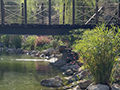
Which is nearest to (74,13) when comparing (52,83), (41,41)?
(52,83)

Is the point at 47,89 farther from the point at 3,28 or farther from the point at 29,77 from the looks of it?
the point at 3,28

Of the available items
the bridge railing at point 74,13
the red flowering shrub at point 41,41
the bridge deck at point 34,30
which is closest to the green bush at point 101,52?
the bridge railing at point 74,13

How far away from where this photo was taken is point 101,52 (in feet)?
34.1

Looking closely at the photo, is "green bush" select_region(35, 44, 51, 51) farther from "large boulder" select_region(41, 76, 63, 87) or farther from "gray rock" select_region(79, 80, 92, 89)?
"gray rock" select_region(79, 80, 92, 89)

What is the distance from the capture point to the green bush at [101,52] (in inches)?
403

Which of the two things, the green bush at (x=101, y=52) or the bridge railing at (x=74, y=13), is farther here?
the bridge railing at (x=74, y=13)

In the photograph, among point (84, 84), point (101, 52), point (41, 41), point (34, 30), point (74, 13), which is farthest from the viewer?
point (41, 41)

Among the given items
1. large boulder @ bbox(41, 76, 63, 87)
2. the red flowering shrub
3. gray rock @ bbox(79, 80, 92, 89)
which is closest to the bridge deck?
large boulder @ bbox(41, 76, 63, 87)

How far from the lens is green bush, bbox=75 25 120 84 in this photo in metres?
10.2

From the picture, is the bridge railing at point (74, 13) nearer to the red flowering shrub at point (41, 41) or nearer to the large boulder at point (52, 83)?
the red flowering shrub at point (41, 41)

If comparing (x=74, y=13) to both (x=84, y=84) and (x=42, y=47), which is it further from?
(x=42, y=47)

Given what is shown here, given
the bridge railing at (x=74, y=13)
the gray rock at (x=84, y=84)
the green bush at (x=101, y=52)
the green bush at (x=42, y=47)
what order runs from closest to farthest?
1. the green bush at (x=101, y=52)
2. the gray rock at (x=84, y=84)
3. the bridge railing at (x=74, y=13)
4. the green bush at (x=42, y=47)

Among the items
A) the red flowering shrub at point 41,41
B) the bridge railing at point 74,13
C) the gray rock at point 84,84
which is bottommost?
the red flowering shrub at point 41,41

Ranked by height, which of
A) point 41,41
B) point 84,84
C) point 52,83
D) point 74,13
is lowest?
point 41,41
